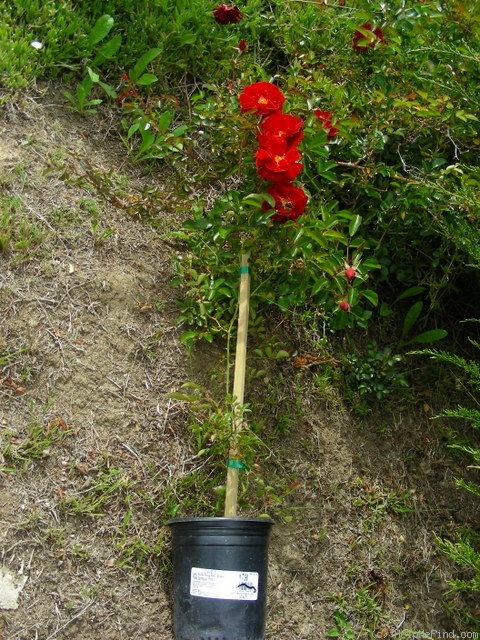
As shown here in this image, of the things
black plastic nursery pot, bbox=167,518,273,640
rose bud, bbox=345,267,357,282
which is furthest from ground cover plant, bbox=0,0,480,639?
black plastic nursery pot, bbox=167,518,273,640

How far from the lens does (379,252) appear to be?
10.3 ft

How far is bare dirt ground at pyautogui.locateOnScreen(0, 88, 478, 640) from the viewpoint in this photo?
8.13 ft

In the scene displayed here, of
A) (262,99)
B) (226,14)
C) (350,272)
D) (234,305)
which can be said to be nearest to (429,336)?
(350,272)

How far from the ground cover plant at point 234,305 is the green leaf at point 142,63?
0.01 m

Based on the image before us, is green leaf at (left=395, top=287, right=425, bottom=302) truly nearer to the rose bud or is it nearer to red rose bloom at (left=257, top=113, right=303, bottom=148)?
the rose bud

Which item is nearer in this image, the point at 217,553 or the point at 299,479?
the point at 217,553

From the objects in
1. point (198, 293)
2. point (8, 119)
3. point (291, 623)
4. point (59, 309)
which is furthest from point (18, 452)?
point (8, 119)

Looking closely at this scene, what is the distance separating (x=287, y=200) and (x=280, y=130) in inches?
8.3

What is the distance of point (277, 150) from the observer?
2549 millimetres

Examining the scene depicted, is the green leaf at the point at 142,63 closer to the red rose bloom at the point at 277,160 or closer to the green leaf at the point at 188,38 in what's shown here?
the green leaf at the point at 188,38

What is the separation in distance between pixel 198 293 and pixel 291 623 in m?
1.08

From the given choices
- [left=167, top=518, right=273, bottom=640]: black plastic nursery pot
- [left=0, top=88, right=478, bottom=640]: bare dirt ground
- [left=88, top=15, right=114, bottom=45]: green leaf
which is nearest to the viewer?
[left=167, top=518, right=273, bottom=640]: black plastic nursery pot

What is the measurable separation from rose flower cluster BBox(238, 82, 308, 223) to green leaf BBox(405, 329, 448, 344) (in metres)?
0.84

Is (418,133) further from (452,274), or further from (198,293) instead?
(198,293)
